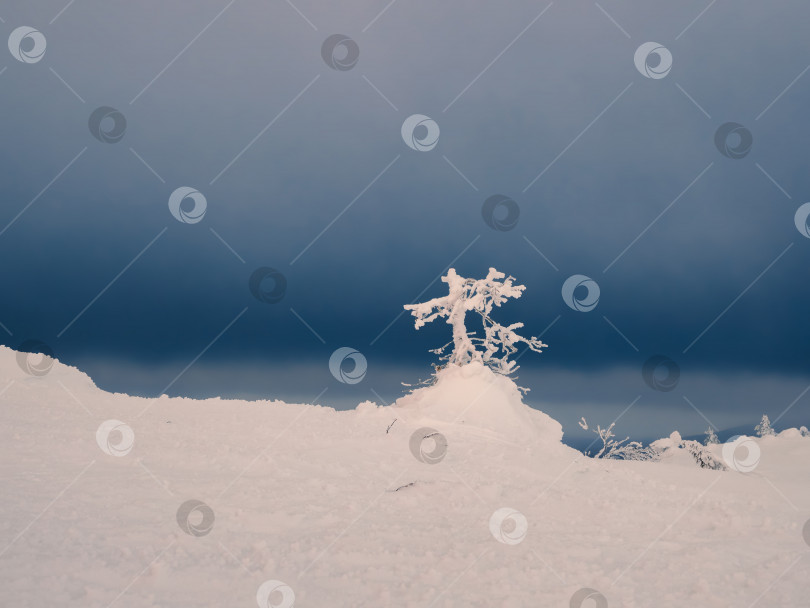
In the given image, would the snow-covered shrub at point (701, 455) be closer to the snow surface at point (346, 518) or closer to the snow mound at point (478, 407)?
the snow mound at point (478, 407)

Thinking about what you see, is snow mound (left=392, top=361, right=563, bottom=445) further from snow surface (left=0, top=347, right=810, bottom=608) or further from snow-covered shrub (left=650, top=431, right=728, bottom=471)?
snow-covered shrub (left=650, top=431, right=728, bottom=471)

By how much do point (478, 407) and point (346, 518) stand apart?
1072 cm

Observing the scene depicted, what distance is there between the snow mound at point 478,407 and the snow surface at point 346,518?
209 cm

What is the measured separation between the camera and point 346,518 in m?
9.12

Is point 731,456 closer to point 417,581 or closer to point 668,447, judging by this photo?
point 668,447

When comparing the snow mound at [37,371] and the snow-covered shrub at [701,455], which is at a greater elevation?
the snow-covered shrub at [701,455]

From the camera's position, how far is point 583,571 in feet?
24.5

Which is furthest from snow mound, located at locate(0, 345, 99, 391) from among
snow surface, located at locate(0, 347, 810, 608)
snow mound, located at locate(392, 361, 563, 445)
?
snow mound, located at locate(392, 361, 563, 445)

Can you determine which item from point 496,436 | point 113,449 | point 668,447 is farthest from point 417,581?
point 668,447

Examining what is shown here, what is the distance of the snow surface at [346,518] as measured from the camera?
665 centimetres

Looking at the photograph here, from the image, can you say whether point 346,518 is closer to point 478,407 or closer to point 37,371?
point 478,407

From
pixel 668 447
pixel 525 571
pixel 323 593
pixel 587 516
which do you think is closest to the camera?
pixel 323 593

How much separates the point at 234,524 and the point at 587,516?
5.74 metres

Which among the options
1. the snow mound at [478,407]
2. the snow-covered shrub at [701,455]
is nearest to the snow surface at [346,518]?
the snow mound at [478,407]
